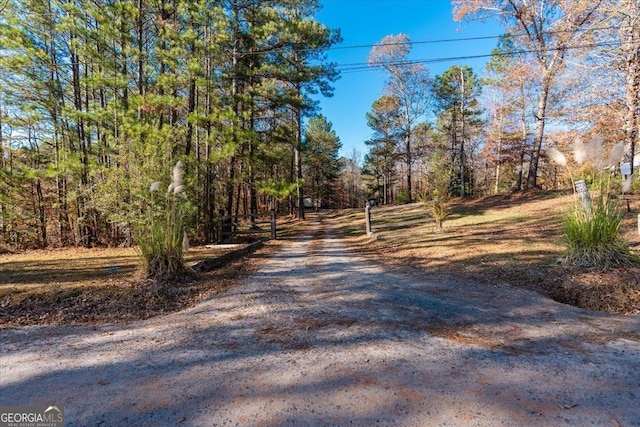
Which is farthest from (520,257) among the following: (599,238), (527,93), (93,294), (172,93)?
(527,93)

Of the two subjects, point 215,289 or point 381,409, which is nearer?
point 381,409

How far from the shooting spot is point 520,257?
5422mm

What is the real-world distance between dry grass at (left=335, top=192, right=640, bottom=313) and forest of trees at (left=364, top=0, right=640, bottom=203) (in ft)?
6.07

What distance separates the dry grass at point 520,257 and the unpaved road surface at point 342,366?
2.17 feet

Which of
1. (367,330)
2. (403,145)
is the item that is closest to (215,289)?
(367,330)

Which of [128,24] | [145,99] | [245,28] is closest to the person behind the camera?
[145,99]

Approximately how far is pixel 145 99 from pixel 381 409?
896 centimetres

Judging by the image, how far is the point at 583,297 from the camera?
380 centimetres

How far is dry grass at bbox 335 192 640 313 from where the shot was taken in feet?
12.6

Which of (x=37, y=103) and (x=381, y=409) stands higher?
(x=37, y=103)

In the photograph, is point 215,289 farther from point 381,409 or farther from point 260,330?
point 381,409

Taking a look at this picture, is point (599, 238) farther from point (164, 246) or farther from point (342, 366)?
point (164, 246)

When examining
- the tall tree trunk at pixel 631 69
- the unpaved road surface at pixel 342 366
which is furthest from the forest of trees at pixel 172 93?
the unpaved road surface at pixel 342 366

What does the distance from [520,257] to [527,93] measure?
52.3 feet
